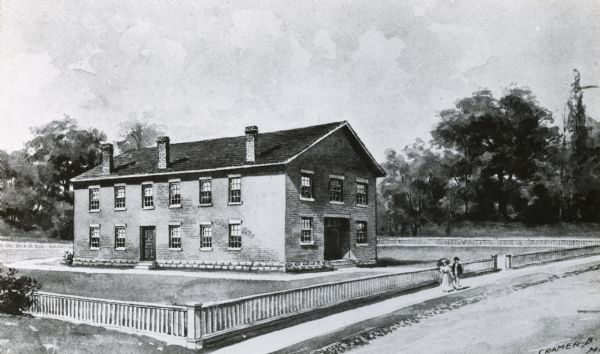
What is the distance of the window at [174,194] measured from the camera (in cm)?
2202

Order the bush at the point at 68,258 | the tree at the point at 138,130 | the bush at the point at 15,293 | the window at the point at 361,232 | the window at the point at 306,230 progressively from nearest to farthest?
1. the bush at the point at 15,293
2. the tree at the point at 138,130
3. the bush at the point at 68,258
4. the window at the point at 306,230
5. the window at the point at 361,232

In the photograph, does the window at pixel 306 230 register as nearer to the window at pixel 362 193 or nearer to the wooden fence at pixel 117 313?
the window at pixel 362 193

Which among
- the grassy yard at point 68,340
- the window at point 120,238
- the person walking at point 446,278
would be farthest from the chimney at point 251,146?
the grassy yard at point 68,340

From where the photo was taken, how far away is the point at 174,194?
22125 mm

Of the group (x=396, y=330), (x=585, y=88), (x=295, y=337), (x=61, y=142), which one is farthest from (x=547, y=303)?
(x=61, y=142)

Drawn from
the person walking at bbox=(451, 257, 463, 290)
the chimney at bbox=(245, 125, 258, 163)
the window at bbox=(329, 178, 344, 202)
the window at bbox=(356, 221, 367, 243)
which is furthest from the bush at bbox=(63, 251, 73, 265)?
the person walking at bbox=(451, 257, 463, 290)

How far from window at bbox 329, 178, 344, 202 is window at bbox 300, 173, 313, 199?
38.3 inches

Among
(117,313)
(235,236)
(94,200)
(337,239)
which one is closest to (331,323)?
(117,313)

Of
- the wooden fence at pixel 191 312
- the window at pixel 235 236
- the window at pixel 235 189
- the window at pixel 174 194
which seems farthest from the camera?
the window at pixel 174 194

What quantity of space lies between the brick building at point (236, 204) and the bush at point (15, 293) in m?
9.29

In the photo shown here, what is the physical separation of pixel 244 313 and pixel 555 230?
717 cm

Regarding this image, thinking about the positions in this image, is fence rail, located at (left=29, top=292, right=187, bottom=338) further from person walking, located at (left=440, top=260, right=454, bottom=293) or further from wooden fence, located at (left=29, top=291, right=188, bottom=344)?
person walking, located at (left=440, top=260, right=454, bottom=293)
